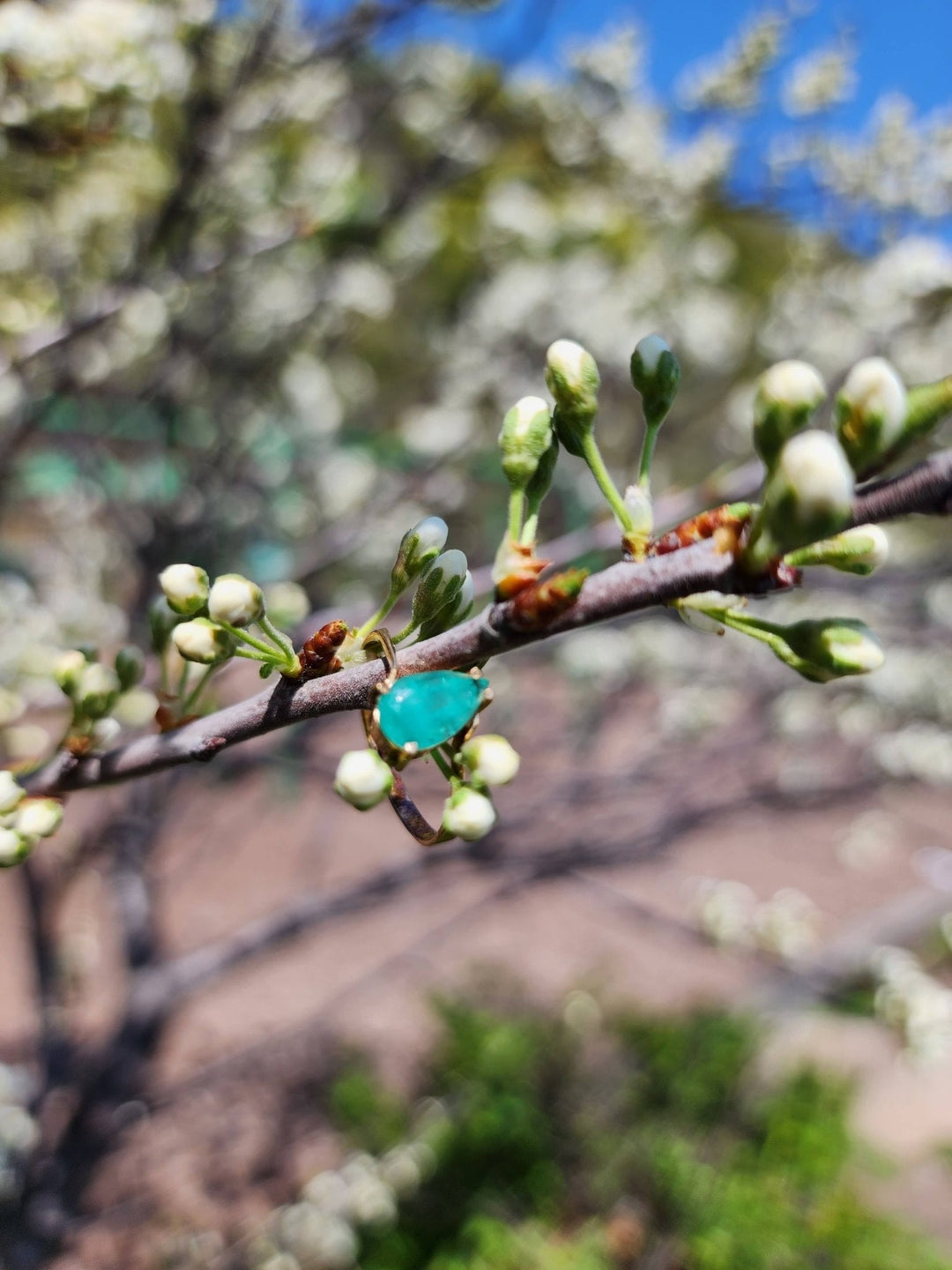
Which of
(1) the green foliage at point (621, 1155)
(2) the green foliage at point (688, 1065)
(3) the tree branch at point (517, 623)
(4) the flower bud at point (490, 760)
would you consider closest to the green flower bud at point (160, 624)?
(3) the tree branch at point (517, 623)

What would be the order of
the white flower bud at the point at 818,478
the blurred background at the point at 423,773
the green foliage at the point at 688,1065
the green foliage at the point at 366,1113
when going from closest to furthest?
the white flower bud at the point at 818,478
the blurred background at the point at 423,773
the green foliage at the point at 366,1113
the green foliage at the point at 688,1065

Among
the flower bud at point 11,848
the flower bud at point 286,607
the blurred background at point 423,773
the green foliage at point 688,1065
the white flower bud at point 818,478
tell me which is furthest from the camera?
the green foliage at point 688,1065

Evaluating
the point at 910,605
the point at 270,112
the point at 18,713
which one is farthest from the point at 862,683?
the point at 18,713

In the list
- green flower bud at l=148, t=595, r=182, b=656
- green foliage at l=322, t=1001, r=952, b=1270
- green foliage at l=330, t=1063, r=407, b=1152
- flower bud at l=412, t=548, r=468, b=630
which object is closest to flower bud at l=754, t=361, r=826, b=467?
flower bud at l=412, t=548, r=468, b=630

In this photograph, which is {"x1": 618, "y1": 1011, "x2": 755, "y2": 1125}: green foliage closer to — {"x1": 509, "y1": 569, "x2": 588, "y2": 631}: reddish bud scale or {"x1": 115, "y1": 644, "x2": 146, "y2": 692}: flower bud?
{"x1": 115, "y1": 644, "x2": 146, "y2": 692}: flower bud

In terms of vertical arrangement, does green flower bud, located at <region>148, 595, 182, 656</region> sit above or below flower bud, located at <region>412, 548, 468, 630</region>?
below

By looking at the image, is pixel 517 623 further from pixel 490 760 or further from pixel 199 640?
pixel 199 640

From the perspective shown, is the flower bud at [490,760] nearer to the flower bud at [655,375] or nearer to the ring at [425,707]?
the ring at [425,707]
